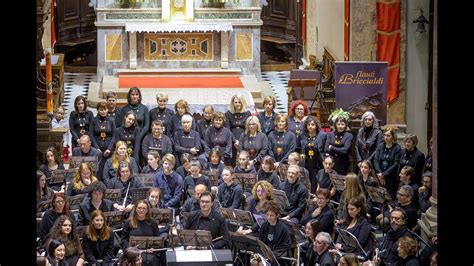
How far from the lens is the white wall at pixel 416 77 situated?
21328mm

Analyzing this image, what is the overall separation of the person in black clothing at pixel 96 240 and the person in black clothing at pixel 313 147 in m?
4.68

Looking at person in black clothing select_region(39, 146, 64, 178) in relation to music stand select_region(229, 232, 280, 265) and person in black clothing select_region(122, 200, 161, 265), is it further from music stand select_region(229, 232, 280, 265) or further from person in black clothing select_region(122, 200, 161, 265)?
music stand select_region(229, 232, 280, 265)

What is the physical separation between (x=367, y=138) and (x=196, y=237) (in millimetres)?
4970

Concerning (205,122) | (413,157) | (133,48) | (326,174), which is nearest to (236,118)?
(205,122)

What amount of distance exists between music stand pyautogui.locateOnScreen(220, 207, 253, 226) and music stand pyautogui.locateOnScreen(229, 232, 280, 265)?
0.74 meters

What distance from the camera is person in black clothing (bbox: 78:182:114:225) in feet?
53.0

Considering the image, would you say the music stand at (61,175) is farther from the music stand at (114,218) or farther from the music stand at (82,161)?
the music stand at (114,218)

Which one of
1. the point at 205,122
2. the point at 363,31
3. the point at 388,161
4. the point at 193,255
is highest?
the point at 363,31

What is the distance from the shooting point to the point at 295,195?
16781 mm

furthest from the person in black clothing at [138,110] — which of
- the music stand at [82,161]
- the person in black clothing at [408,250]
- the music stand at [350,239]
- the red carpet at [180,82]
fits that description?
the red carpet at [180,82]

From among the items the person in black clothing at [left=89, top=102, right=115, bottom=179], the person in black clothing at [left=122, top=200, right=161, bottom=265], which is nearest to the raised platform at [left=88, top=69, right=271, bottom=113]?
the person in black clothing at [left=89, top=102, right=115, bottom=179]

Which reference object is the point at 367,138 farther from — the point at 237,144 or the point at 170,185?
the point at 170,185
